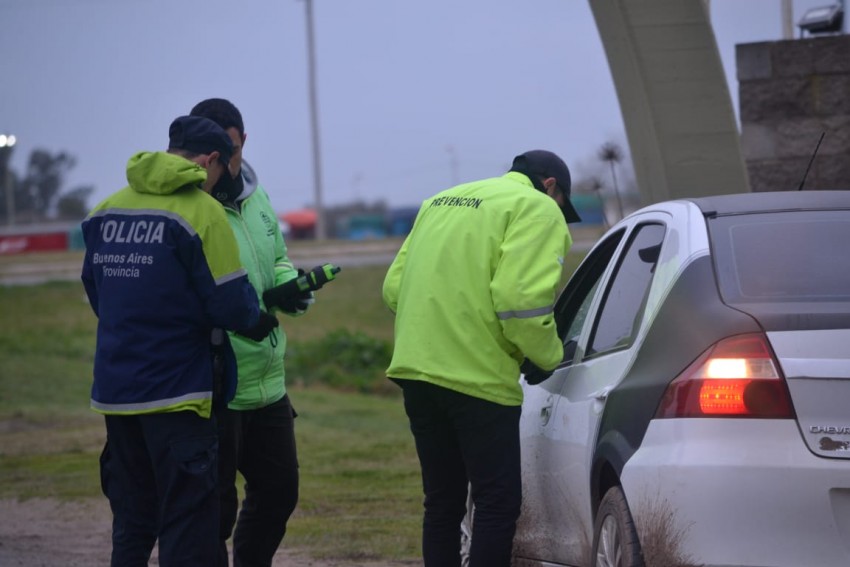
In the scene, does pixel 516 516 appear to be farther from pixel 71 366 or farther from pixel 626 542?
pixel 71 366

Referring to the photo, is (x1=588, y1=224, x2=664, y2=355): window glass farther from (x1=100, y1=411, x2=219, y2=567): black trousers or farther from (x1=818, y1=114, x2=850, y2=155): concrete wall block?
(x1=818, y1=114, x2=850, y2=155): concrete wall block

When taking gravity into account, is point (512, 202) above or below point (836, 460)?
above

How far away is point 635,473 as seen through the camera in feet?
13.0

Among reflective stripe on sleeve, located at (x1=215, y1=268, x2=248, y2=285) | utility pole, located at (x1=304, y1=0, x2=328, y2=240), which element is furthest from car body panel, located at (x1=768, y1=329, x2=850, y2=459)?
utility pole, located at (x1=304, y1=0, x2=328, y2=240)

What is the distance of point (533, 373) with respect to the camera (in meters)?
4.96

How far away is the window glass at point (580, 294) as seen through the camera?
17.6 feet

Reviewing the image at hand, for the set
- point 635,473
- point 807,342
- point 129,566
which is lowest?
point 129,566

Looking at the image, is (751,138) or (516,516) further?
(751,138)

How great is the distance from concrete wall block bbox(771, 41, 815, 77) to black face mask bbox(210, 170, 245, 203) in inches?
206

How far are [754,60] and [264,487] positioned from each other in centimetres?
540

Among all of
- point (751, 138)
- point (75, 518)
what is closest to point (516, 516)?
point (75, 518)

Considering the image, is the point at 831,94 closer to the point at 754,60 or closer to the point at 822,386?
the point at 754,60

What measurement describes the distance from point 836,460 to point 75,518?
6199 mm

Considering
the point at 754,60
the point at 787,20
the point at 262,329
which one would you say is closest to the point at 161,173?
the point at 262,329
